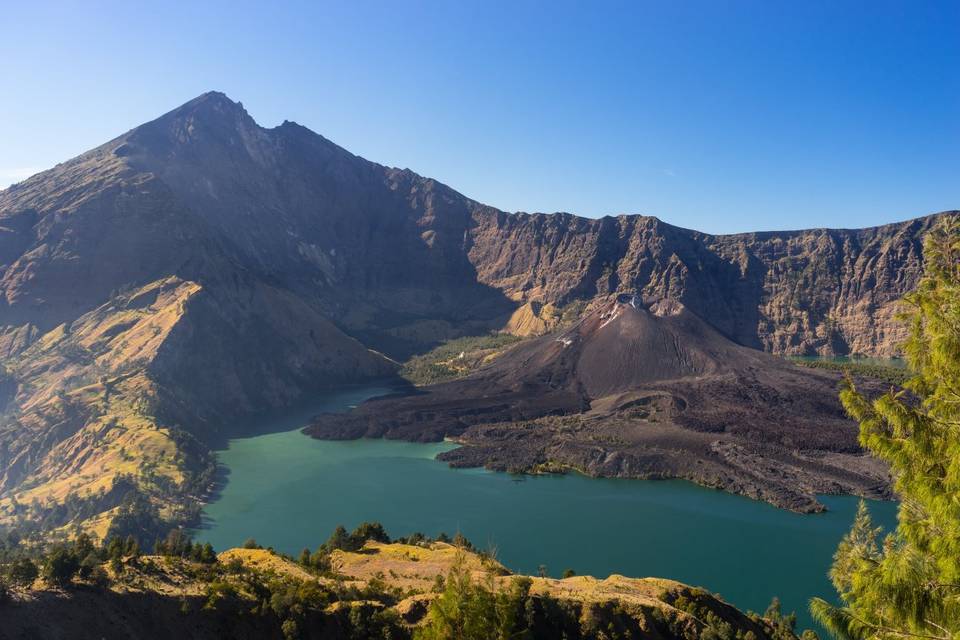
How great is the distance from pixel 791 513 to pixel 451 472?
3181cm

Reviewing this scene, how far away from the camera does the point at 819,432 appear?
70.7 meters

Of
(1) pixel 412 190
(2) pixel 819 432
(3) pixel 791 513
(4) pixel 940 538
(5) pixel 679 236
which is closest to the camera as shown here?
(4) pixel 940 538

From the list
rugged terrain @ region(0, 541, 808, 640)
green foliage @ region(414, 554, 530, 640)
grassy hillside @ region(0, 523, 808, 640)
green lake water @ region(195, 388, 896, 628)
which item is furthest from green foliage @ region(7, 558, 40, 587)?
green lake water @ region(195, 388, 896, 628)

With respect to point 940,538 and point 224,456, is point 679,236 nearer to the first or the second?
point 224,456

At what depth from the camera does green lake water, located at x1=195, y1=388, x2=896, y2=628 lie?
1693 inches

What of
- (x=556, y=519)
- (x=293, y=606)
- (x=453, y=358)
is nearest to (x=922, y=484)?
(x=293, y=606)

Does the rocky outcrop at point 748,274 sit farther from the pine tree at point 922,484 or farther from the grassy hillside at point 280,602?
the pine tree at point 922,484

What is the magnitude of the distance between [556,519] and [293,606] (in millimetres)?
32441

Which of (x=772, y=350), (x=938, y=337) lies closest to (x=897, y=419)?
(x=938, y=337)

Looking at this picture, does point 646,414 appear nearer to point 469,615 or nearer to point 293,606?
point 293,606

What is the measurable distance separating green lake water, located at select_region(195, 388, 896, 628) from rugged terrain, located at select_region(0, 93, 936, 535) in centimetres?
863

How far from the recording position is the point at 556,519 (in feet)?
171

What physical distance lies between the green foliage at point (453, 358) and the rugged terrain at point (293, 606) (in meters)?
83.2

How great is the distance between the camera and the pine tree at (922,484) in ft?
27.5
